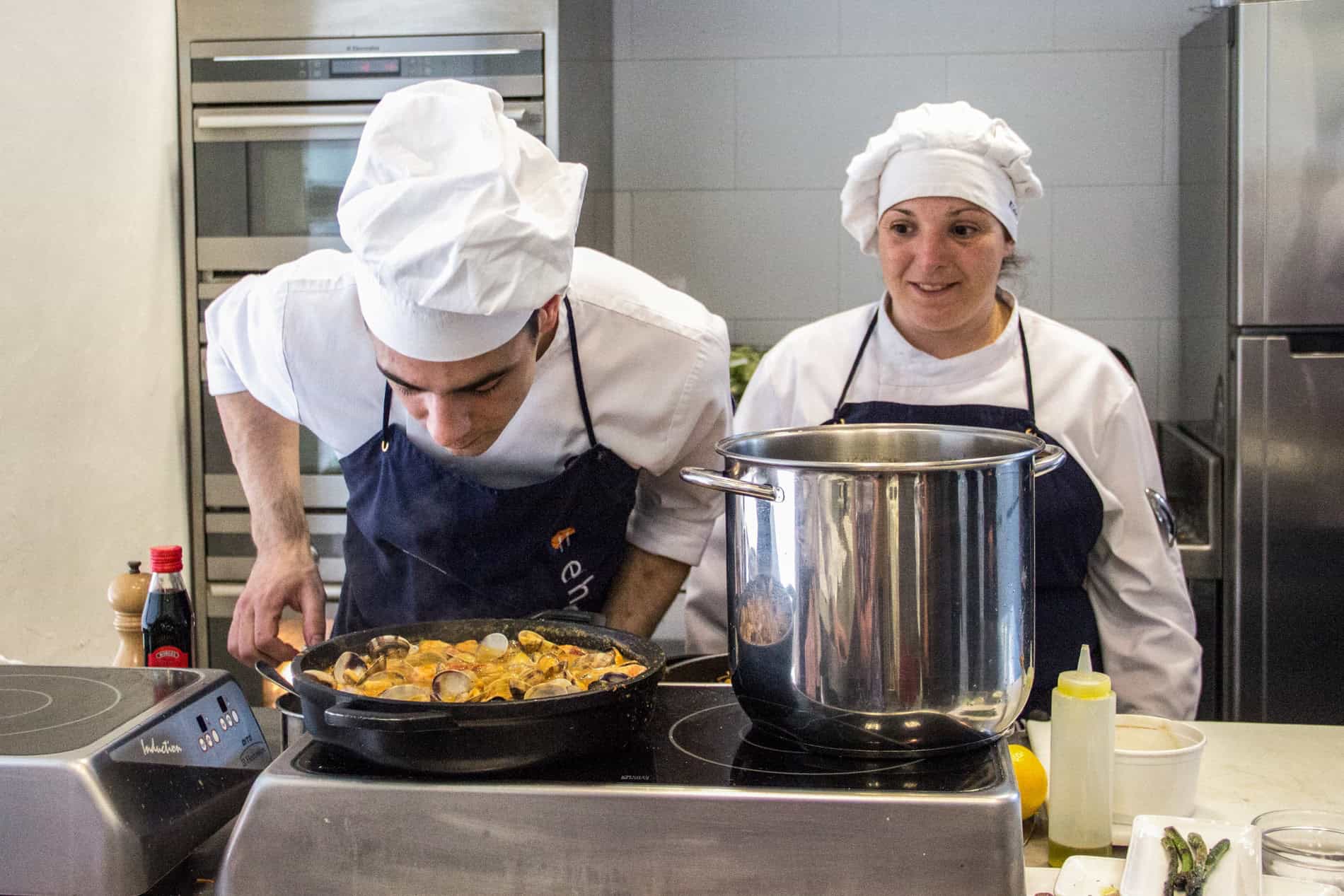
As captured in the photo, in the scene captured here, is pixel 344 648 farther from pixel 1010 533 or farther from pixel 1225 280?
pixel 1225 280

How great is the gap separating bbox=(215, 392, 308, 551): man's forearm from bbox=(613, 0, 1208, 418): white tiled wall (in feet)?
5.12

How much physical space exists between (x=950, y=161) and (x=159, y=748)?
1411 millimetres

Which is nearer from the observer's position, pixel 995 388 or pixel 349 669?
pixel 349 669

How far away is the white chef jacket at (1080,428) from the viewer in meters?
1.94

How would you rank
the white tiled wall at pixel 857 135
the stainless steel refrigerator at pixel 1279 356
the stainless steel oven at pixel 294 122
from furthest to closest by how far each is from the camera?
the white tiled wall at pixel 857 135, the stainless steel oven at pixel 294 122, the stainless steel refrigerator at pixel 1279 356

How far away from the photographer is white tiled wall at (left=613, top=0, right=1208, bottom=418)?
3.16 m

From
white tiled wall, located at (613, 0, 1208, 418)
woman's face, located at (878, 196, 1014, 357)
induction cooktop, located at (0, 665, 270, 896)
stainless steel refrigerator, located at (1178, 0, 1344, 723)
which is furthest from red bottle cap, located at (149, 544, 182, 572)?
stainless steel refrigerator, located at (1178, 0, 1344, 723)

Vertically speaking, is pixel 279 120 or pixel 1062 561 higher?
pixel 279 120

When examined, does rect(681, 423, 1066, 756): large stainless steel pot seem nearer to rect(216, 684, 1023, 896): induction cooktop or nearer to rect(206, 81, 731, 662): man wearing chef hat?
rect(216, 684, 1023, 896): induction cooktop

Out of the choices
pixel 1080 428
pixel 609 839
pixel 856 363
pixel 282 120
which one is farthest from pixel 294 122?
pixel 609 839

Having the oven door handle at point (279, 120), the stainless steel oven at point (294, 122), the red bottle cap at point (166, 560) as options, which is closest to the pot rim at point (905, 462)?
the red bottle cap at point (166, 560)

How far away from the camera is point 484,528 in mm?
1690

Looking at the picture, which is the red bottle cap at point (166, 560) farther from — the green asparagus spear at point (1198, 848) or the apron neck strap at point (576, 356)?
the green asparagus spear at point (1198, 848)

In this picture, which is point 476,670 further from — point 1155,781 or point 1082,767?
point 1155,781
